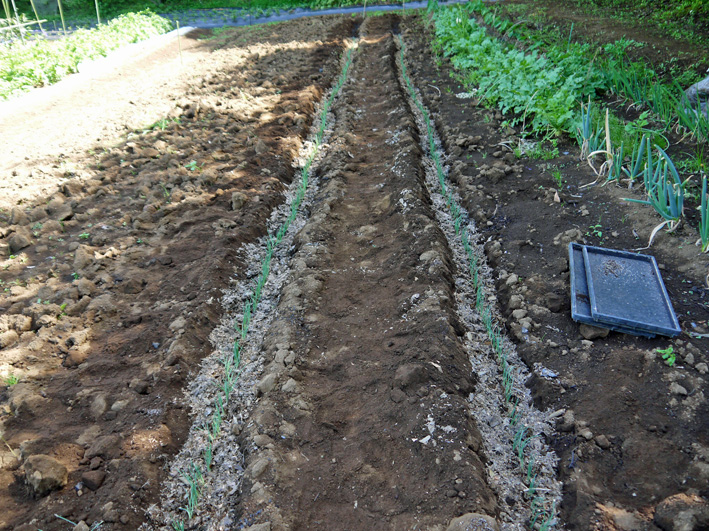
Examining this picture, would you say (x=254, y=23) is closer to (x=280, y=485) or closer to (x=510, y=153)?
(x=510, y=153)

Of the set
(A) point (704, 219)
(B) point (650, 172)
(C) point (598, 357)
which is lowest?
(C) point (598, 357)

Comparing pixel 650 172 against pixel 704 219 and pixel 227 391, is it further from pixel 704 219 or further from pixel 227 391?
pixel 227 391

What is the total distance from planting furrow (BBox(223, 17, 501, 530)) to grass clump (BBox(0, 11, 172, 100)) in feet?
18.4

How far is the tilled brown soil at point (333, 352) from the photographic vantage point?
1.95m

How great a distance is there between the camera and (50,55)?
725 cm

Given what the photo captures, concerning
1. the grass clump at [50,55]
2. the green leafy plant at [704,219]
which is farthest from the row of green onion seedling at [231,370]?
the grass clump at [50,55]

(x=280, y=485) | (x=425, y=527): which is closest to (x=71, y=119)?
(x=280, y=485)

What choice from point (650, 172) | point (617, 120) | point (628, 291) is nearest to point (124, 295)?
point (628, 291)

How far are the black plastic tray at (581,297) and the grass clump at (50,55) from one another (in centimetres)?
732

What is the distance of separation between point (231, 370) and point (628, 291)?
2464 mm

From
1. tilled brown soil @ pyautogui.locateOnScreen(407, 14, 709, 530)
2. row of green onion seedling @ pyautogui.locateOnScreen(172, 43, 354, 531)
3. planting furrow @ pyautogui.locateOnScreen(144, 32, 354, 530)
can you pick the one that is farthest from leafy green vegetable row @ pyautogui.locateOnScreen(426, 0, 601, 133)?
planting furrow @ pyautogui.locateOnScreen(144, 32, 354, 530)

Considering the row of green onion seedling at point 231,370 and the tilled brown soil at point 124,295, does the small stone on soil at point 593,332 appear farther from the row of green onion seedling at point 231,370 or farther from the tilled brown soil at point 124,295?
the tilled brown soil at point 124,295

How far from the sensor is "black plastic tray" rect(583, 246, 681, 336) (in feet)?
8.07

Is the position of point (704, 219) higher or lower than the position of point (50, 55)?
lower
